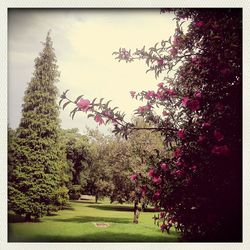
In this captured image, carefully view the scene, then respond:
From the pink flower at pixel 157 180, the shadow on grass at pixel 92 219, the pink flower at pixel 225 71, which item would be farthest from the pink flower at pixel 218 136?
the shadow on grass at pixel 92 219

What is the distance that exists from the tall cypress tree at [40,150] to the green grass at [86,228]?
176mm

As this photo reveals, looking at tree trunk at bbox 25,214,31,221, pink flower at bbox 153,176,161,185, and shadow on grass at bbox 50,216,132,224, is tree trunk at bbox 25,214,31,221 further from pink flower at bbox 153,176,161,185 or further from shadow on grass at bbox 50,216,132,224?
pink flower at bbox 153,176,161,185

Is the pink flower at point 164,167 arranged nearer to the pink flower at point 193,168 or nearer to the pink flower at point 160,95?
the pink flower at point 193,168

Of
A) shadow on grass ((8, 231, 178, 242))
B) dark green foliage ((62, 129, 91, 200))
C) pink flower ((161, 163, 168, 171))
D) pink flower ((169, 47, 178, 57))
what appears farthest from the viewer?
dark green foliage ((62, 129, 91, 200))

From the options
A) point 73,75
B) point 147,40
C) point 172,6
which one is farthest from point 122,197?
point 172,6

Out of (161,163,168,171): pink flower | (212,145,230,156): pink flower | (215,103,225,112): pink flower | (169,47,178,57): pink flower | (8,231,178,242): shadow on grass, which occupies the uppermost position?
(169,47,178,57): pink flower

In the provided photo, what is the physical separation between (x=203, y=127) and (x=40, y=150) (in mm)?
2635

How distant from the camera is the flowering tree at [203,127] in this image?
321cm

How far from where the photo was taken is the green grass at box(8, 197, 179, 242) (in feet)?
14.6

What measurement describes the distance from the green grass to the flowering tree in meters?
1.01

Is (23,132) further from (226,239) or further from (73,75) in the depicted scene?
(226,239)

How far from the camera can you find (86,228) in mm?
4582

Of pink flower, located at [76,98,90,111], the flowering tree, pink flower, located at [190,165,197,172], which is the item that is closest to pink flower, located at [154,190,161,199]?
the flowering tree

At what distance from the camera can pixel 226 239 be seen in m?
3.72
